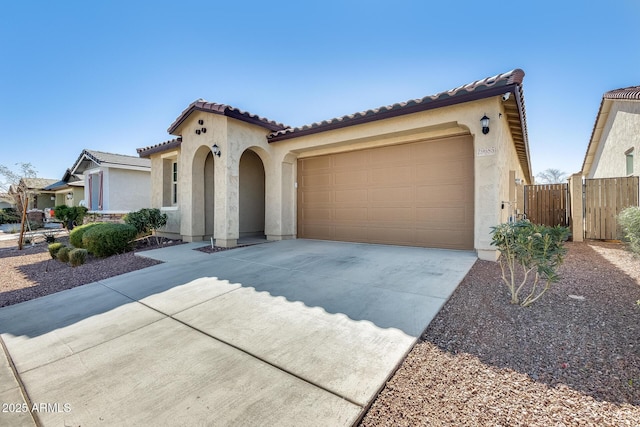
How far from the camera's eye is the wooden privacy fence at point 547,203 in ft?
34.6

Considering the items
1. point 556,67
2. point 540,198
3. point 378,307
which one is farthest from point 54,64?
point 540,198

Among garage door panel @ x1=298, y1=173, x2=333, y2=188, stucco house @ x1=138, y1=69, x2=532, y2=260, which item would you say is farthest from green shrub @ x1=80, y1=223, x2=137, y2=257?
garage door panel @ x1=298, y1=173, x2=333, y2=188

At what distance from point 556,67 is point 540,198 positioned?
4.97 metres

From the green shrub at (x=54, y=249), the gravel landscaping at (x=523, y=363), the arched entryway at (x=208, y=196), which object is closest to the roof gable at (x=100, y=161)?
the green shrub at (x=54, y=249)

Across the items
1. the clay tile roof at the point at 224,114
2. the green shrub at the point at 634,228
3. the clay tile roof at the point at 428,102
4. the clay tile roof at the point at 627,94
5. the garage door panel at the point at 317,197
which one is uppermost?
the clay tile roof at the point at 627,94

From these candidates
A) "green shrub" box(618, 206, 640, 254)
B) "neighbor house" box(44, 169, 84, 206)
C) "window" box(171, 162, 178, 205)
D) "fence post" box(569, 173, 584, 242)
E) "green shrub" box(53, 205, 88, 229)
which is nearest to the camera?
"green shrub" box(618, 206, 640, 254)

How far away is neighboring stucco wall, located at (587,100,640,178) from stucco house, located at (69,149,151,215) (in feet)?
74.1

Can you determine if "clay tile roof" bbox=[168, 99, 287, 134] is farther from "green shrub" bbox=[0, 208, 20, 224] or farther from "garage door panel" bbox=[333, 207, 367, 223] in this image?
"green shrub" bbox=[0, 208, 20, 224]

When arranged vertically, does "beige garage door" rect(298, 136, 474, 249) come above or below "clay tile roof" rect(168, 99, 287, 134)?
below

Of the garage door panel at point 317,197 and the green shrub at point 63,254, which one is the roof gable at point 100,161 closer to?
the green shrub at point 63,254

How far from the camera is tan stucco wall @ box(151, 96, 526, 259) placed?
5855 millimetres

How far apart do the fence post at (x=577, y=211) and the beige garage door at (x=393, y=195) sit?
5453 mm

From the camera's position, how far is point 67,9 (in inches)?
303

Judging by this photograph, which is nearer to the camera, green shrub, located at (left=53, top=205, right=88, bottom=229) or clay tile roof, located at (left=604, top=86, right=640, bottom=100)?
clay tile roof, located at (left=604, top=86, right=640, bottom=100)
